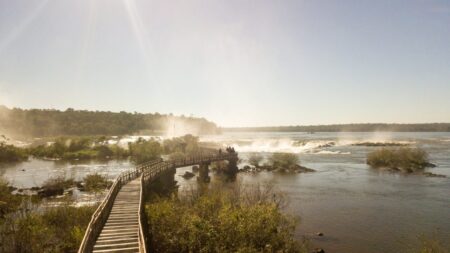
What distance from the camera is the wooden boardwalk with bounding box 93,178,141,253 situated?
763 inches

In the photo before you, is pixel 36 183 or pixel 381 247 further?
pixel 36 183

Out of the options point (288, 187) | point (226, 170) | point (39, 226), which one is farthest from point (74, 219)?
point (226, 170)

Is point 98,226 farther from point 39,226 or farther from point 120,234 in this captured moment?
point 39,226

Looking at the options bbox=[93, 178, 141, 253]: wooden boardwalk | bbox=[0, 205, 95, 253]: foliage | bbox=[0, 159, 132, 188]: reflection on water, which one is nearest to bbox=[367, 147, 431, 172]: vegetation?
bbox=[0, 159, 132, 188]: reflection on water

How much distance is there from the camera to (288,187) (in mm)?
51531

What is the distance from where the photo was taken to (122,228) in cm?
2225

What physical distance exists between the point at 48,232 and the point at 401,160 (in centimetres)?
6754

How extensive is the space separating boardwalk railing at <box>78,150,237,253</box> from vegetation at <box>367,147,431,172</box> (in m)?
31.2

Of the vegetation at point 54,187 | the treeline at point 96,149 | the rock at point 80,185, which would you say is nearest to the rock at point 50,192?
the vegetation at point 54,187

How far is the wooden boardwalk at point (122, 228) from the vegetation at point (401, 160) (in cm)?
5599

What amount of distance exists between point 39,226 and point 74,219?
11.9ft

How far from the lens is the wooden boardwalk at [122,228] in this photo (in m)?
19.4

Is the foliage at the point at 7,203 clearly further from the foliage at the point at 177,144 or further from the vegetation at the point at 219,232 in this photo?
the foliage at the point at 177,144

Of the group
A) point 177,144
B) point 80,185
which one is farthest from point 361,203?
point 177,144
